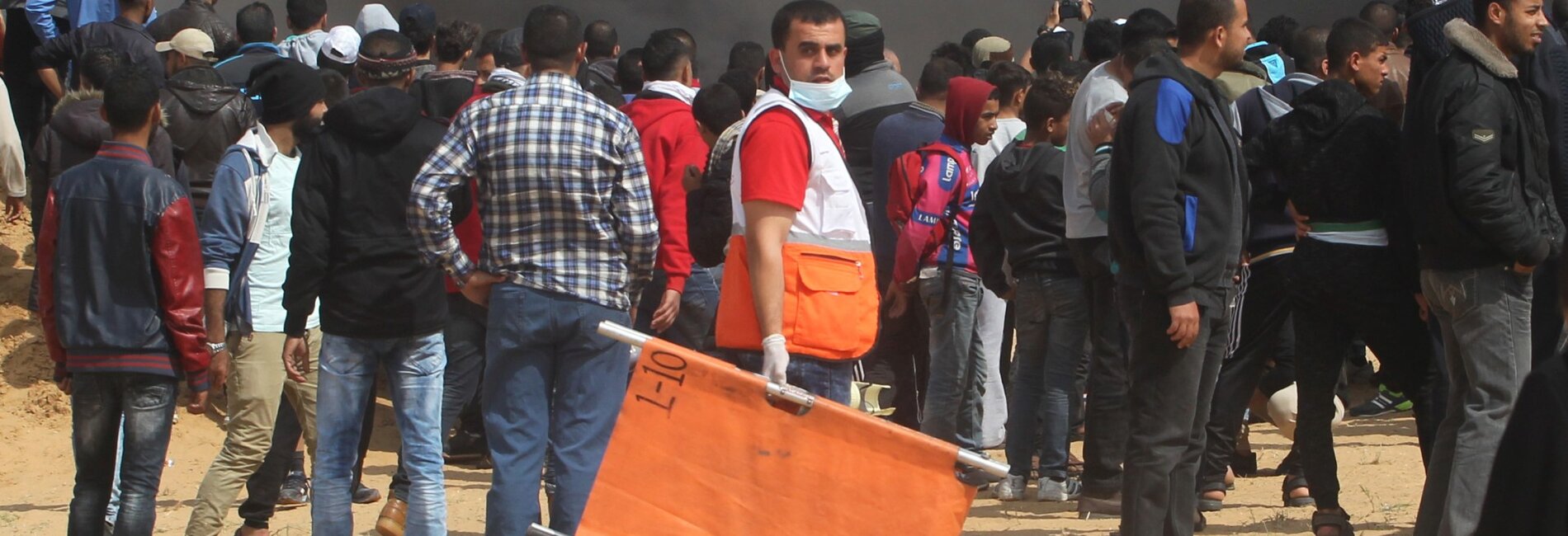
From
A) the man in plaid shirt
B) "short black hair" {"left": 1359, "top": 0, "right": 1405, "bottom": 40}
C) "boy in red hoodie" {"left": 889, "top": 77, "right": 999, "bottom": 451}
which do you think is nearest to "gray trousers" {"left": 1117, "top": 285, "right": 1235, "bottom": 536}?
the man in plaid shirt

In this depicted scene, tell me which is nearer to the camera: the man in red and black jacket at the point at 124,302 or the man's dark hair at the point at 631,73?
the man in red and black jacket at the point at 124,302

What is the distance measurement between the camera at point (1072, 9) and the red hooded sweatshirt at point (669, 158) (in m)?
5.61

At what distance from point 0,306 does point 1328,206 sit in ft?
25.6

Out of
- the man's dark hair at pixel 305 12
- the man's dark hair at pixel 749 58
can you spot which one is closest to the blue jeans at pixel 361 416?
the man's dark hair at pixel 749 58

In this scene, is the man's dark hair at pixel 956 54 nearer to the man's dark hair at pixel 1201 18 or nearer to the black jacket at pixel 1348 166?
the black jacket at pixel 1348 166

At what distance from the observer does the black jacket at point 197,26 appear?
10812 mm

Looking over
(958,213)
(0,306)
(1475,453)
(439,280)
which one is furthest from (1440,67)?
(0,306)

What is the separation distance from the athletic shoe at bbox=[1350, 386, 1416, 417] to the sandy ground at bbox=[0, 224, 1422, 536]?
0.08 metres

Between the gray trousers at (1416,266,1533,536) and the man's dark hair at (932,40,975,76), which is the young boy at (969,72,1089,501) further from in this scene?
the man's dark hair at (932,40,975,76)

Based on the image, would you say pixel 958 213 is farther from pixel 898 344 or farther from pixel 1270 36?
pixel 1270 36

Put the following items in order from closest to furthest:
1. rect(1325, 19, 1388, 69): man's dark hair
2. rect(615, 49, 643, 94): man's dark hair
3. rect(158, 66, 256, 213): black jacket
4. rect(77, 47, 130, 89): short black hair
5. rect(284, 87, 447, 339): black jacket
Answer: rect(284, 87, 447, 339): black jacket → rect(1325, 19, 1388, 69): man's dark hair → rect(158, 66, 256, 213): black jacket → rect(77, 47, 130, 89): short black hair → rect(615, 49, 643, 94): man's dark hair

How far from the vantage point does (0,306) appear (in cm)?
1020

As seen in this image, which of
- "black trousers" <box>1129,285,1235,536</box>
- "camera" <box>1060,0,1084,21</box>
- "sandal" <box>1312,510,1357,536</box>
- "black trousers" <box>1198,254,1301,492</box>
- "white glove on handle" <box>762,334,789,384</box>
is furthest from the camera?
"camera" <box>1060,0,1084,21</box>

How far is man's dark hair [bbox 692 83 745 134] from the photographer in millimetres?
7109
